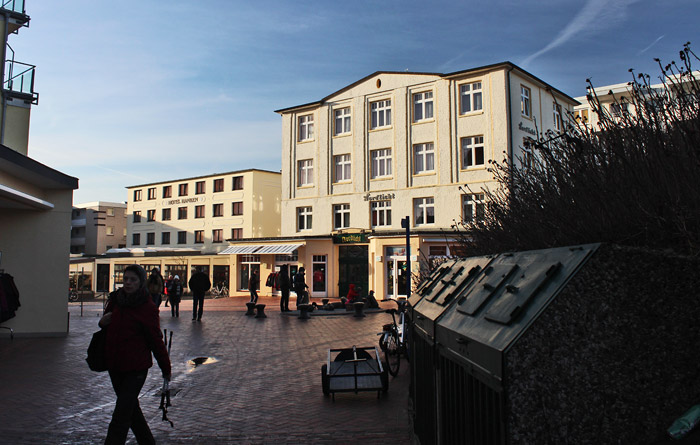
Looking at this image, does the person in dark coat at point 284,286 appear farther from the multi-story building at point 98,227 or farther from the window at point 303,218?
the multi-story building at point 98,227

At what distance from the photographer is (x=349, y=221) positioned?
32.4 meters

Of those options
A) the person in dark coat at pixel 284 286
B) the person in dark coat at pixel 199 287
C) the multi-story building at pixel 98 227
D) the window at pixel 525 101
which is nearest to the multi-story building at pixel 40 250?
the person in dark coat at pixel 199 287

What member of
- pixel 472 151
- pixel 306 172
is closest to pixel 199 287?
pixel 472 151

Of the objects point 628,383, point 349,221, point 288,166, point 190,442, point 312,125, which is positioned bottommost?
point 190,442

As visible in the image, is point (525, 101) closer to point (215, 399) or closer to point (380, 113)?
point (380, 113)

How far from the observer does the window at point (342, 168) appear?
108 ft

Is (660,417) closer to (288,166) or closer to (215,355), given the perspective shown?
(215,355)

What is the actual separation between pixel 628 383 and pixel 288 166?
111 feet

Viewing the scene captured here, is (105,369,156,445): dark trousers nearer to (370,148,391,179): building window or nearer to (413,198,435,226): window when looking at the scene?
(413,198,435,226): window

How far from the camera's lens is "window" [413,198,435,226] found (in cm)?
2966

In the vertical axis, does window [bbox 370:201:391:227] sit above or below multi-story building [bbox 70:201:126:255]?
below

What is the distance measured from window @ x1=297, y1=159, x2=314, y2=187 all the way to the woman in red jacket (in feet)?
97.4

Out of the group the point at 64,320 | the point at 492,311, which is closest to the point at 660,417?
the point at 492,311

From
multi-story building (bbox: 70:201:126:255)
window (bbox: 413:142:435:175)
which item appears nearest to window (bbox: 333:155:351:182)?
window (bbox: 413:142:435:175)
